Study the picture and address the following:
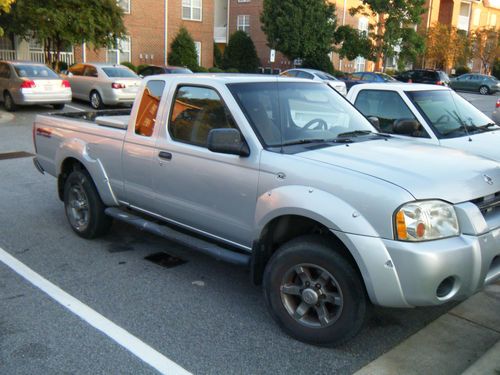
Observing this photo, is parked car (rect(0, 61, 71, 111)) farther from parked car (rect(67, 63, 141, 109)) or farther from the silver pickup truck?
the silver pickup truck

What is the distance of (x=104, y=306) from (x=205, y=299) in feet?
2.69

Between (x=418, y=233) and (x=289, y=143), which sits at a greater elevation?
(x=289, y=143)

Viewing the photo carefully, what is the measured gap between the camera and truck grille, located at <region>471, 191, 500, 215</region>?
3.59 metres

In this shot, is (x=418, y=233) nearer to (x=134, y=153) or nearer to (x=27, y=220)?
(x=134, y=153)

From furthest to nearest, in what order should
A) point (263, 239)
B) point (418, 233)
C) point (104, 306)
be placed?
point (104, 306) < point (263, 239) < point (418, 233)

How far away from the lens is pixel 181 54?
32406mm

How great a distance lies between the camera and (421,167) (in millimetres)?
3691

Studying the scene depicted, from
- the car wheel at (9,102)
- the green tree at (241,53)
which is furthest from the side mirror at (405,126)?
the green tree at (241,53)

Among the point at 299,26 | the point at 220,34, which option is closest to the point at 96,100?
the point at 299,26

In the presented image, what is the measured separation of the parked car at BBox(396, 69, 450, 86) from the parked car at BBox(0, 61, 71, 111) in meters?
24.2

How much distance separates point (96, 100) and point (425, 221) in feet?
55.3

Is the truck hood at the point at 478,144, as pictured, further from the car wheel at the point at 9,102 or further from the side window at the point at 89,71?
the side window at the point at 89,71

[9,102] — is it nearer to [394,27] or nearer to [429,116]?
[429,116]

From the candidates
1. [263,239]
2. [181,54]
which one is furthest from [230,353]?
[181,54]
